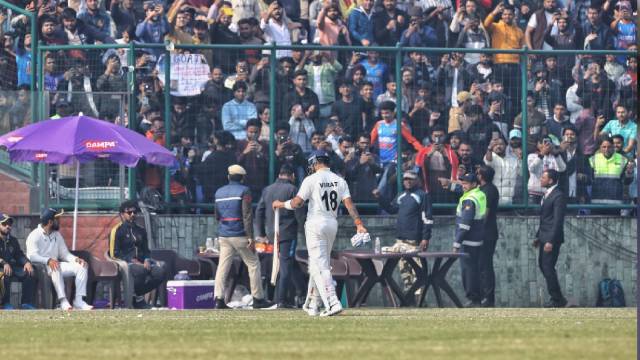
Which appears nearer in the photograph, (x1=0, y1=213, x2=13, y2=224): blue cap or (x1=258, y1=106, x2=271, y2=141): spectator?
(x1=0, y1=213, x2=13, y2=224): blue cap

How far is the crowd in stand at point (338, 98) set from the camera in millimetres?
23594

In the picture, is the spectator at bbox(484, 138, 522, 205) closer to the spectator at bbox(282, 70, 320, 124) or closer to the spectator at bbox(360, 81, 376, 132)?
the spectator at bbox(360, 81, 376, 132)

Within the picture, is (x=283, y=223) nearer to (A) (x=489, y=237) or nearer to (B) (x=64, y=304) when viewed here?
(B) (x=64, y=304)

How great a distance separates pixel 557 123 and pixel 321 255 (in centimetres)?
757

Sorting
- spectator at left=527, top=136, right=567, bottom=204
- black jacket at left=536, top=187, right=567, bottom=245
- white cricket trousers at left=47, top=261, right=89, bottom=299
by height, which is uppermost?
spectator at left=527, top=136, right=567, bottom=204

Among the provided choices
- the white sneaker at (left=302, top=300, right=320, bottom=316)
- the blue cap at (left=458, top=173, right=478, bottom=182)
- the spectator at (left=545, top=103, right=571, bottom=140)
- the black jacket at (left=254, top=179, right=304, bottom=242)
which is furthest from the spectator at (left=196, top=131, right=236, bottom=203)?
the spectator at (left=545, top=103, right=571, bottom=140)

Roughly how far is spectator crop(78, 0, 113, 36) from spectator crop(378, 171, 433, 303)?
17.1ft

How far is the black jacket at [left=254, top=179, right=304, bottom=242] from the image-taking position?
21.9 m

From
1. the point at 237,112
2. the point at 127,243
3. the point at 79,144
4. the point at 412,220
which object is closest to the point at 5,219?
the point at 79,144

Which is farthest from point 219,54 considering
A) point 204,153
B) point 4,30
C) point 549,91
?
point 549,91

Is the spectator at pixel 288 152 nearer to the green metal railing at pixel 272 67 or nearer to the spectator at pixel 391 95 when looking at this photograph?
the green metal railing at pixel 272 67

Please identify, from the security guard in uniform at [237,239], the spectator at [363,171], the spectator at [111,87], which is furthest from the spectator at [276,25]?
the security guard in uniform at [237,239]

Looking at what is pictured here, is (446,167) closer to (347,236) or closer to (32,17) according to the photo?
(347,236)

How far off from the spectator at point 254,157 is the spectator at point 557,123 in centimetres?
450
